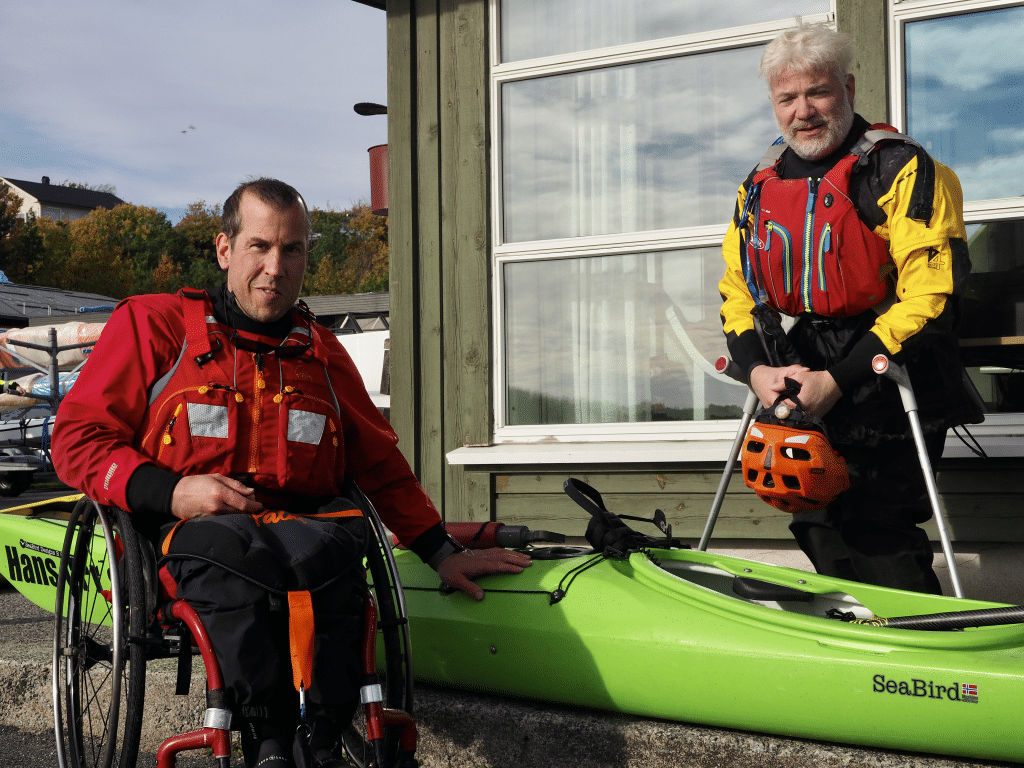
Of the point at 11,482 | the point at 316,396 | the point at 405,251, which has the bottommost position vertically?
the point at 11,482

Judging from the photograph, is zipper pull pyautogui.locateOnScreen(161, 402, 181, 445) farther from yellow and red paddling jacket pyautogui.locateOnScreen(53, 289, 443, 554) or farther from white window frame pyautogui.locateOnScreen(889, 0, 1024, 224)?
white window frame pyautogui.locateOnScreen(889, 0, 1024, 224)

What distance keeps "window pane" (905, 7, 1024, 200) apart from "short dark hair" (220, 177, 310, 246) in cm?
285

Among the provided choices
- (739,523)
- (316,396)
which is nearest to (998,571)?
(739,523)

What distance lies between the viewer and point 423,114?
478 cm

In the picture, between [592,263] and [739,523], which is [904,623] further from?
[592,263]

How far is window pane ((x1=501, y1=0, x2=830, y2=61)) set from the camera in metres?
4.21

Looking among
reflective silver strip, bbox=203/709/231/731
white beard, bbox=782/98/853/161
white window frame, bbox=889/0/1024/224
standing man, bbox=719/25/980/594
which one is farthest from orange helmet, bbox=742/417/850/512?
white window frame, bbox=889/0/1024/224

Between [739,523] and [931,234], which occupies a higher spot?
[931,234]

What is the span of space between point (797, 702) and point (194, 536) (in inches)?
57.4

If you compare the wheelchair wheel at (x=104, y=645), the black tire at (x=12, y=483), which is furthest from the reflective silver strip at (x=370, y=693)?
the black tire at (x=12, y=483)

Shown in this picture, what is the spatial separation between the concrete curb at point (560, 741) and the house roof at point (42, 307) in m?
24.6

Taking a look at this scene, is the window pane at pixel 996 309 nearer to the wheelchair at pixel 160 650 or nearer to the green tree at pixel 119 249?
the wheelchair at pixel 160 650

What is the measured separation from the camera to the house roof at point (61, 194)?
80.7 metres

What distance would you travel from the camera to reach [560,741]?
2457 millimetres
